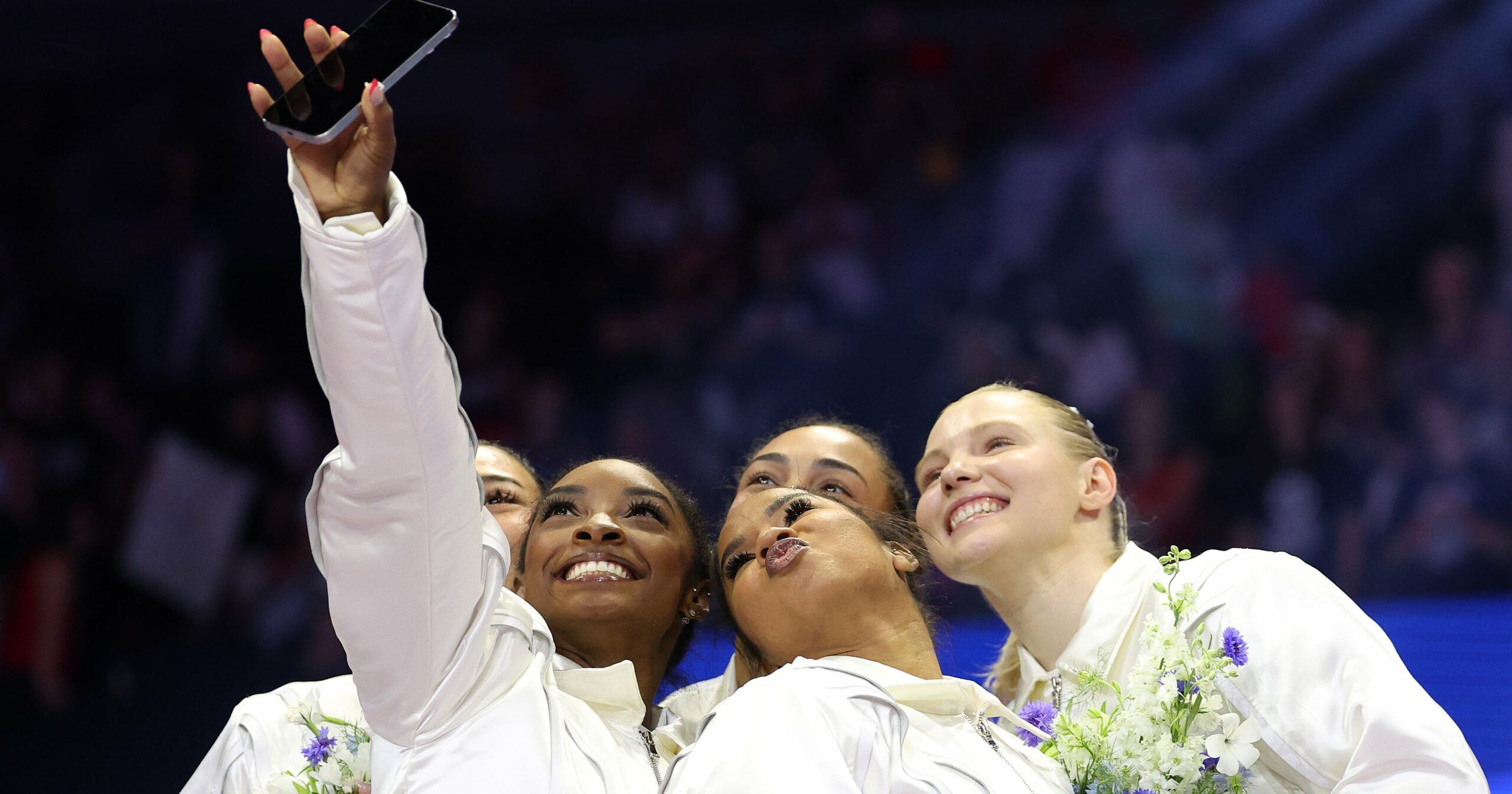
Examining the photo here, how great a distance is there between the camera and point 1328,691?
2590mm

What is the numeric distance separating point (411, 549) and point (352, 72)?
0.70 m

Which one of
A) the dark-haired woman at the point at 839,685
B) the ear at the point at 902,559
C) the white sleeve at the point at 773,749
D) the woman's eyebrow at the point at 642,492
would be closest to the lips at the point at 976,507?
the dark-haired woman at the point at 839,685

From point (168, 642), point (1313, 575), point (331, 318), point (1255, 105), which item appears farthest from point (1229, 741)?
point (1255, 105)

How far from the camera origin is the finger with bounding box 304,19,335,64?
1954 mm

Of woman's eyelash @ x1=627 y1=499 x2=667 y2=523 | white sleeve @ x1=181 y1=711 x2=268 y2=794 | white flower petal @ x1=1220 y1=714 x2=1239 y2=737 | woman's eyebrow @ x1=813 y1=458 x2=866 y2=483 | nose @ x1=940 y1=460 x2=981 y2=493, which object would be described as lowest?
white sleeve @ x1=181 y1=711 x2=268 y2=794

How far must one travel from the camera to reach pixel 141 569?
6.64 metres

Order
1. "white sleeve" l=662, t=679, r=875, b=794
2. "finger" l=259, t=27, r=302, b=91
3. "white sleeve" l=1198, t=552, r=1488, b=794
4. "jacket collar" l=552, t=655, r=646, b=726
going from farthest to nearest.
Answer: "jacket collar" l=552, t=655, r=646, b=726 < "white sleeve" l=1198, t=552, r=1488, b=794 < "white sleeve" l=662, t=679, r=875, b=794 < "finger" l=259, t=27, r=302, b=91

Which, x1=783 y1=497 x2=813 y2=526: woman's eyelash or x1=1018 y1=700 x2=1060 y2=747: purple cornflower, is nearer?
x1=1018 y1=700 x2=1060 y2=747: purple cornflower

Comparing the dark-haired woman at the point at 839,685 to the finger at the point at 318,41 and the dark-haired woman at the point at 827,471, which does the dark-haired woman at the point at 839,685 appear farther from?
the finger at the point at 318,41

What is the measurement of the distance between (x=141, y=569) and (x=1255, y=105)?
21.5 ft

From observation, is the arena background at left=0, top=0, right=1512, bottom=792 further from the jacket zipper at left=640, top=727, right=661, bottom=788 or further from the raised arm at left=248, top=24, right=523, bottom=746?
the raised arm at left=248, top=24, right=523, bottom=746

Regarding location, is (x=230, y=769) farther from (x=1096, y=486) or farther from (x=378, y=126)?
(x=1096, y=486)

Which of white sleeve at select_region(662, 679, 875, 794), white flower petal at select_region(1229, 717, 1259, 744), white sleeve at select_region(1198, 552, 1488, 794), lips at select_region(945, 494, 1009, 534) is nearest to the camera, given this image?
white sleeve at select_region(662, 679, 875, 794)

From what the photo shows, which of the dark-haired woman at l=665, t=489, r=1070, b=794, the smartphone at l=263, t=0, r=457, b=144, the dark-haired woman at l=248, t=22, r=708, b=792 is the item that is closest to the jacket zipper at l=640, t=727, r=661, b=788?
the dark-haired woman at l=248, t=22, r=708, b=792
